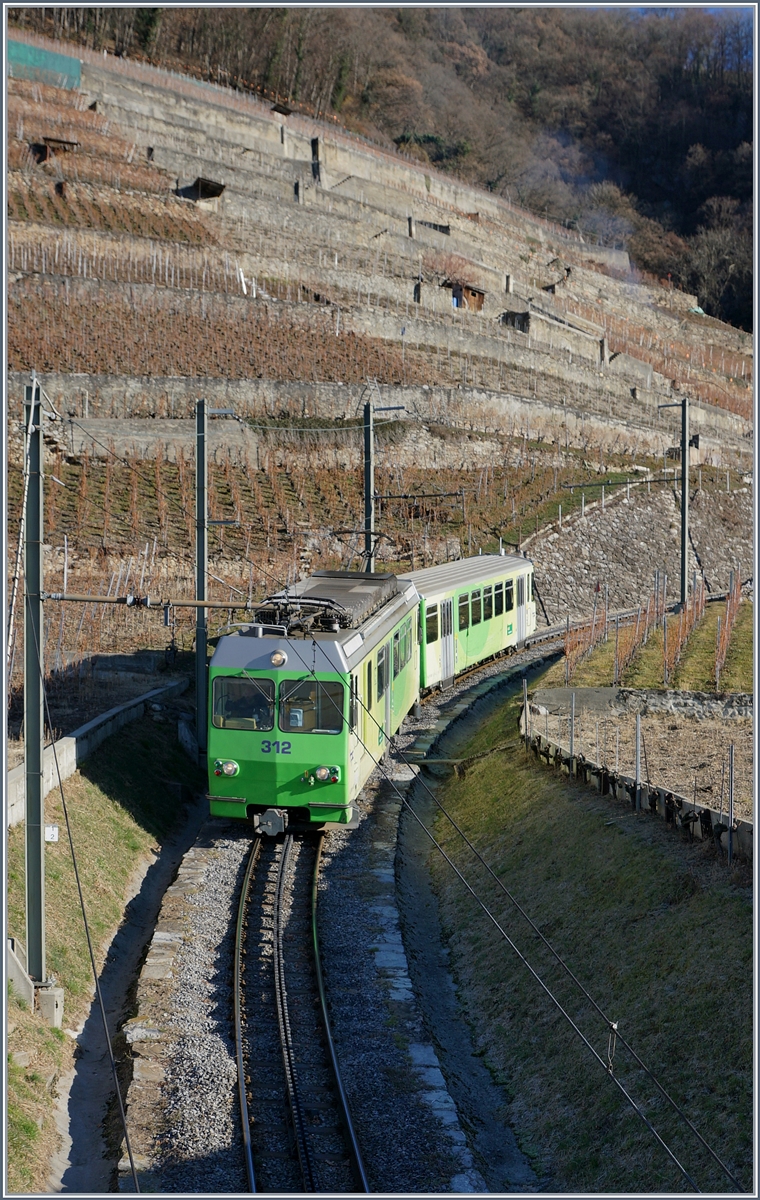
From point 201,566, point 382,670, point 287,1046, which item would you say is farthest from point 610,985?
point 201,566

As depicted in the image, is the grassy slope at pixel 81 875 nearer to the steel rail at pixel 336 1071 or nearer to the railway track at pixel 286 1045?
the railway track at pixel 286 1045

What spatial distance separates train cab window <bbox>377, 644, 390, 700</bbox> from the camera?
18.0 meters

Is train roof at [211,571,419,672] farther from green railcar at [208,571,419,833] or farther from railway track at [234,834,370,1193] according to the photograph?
railway track at [234,834,370,1193]

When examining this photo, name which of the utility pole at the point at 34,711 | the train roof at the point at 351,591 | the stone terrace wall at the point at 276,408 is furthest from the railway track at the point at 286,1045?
the stone terrace wall at the point at 276,408

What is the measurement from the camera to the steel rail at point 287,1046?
9297 millimetres

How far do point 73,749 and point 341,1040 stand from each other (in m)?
6.23

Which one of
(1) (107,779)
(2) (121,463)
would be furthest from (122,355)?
(1) (107,779)

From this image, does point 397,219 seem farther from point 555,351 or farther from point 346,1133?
point 346,1133

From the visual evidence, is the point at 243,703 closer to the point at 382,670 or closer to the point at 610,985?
the point at 382,670

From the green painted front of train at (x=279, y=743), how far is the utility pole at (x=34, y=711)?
395 cm

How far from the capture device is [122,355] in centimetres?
4344

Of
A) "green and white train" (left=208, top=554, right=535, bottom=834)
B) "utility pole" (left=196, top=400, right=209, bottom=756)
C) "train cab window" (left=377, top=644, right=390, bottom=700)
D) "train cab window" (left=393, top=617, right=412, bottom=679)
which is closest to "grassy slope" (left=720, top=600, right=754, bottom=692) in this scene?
"train cab window" (left=393, top=617, right=412, bottom=679)

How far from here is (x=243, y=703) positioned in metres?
15.6

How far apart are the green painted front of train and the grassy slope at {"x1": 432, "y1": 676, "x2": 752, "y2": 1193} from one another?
7.07 ft
